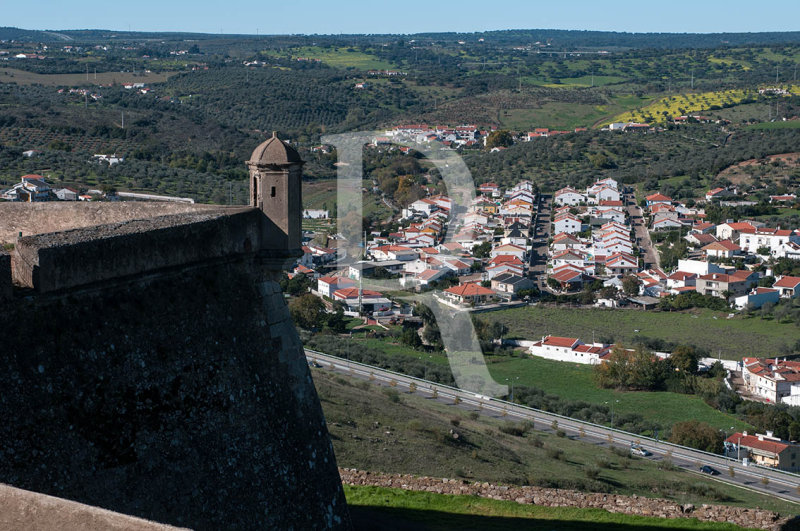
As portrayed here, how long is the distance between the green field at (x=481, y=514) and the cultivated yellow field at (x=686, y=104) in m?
91.3

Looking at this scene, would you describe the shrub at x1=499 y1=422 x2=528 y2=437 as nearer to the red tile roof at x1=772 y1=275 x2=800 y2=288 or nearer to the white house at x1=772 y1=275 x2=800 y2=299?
the white house at x1=772 y1=275 x2=800 y2=299

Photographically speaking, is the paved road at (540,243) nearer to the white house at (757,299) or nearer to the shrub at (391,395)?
the white house at (757,299)

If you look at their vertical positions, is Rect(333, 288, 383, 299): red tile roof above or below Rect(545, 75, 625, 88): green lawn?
below

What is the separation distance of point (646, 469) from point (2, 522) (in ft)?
57.4

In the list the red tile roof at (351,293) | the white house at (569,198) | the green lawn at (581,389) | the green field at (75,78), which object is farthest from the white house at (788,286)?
the green field at (75,78)

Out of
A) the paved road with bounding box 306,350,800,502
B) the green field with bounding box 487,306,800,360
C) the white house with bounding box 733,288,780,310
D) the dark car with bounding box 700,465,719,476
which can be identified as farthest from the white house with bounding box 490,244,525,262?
the dark car with bounding box 700,465,719,476

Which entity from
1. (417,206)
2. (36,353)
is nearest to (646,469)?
(36,353)

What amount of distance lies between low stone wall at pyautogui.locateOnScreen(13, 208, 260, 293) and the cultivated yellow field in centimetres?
9416

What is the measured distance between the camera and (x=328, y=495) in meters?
7.91

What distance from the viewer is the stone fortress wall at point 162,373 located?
557cm

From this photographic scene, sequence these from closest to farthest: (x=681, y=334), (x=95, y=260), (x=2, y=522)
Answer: (x=2, y=522)
(x=95, y=260)
(x=681, y=334)

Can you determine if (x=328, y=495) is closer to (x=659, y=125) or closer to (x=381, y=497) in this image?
(x=381, y=497)

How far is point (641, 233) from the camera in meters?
62.7

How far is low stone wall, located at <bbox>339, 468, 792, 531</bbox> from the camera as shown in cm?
1021
